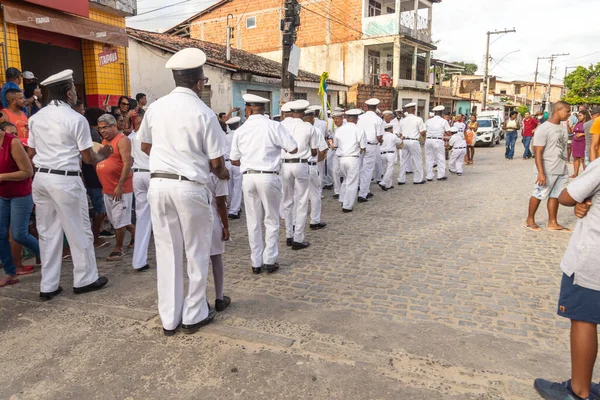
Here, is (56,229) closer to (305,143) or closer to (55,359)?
(55,359)

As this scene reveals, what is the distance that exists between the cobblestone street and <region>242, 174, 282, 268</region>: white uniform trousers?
0.84 feet

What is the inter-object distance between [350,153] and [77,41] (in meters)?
6.37

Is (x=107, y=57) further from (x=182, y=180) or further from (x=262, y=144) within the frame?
(x=182, y=180)

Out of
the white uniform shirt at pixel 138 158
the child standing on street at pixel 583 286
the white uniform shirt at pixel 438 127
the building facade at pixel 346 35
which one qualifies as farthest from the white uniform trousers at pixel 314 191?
the building facade at pixel 346 35

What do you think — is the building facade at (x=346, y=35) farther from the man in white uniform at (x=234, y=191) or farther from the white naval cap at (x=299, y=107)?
the white naval cap at (x=299, y=107)

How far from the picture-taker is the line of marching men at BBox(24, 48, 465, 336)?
3311mm

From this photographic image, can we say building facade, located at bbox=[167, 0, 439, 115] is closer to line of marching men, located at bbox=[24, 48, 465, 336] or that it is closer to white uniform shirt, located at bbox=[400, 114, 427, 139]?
white uniform shirt, located at bbox=[400, 114, 427, 139]

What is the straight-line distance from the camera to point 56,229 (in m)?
4.24

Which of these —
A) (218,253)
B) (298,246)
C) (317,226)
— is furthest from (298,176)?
(218,253)

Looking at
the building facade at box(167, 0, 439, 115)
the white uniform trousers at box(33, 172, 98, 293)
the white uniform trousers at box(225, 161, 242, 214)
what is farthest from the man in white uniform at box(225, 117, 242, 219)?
the building facade at box(167, 0, 439, 115)

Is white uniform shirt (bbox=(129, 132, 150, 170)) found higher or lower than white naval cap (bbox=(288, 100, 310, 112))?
lower

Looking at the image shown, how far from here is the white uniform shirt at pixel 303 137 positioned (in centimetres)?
608

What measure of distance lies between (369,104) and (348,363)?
774 cm

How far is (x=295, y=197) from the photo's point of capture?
6195mm
